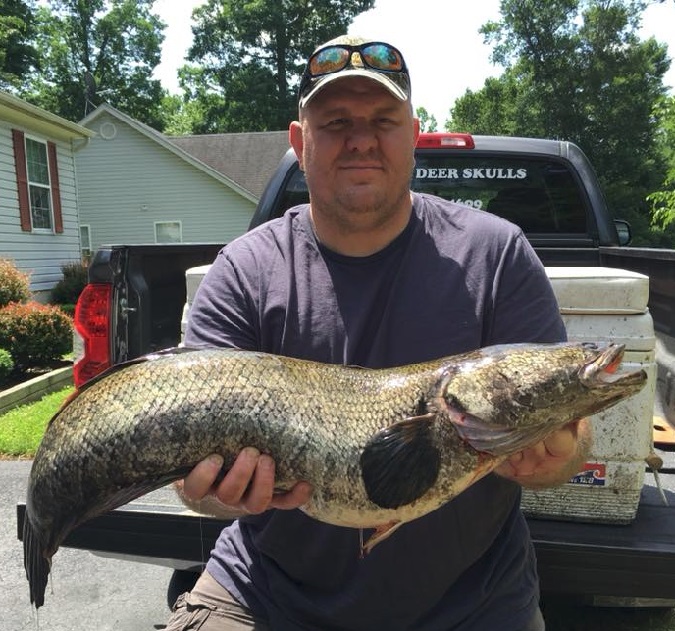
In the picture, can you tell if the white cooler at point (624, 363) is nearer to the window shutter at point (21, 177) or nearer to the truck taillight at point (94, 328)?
the truck taillight at point (94, 328)

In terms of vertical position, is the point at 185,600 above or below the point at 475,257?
below

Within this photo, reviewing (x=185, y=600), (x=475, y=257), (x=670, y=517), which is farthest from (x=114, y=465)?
(x=670, y=517)

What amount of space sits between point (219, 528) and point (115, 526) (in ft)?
1.48

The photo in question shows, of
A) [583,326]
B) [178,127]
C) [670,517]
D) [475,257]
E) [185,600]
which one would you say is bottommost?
[185,600]

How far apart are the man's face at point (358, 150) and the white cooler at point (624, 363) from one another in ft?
2.24

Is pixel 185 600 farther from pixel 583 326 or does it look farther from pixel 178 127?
pixel 178 127

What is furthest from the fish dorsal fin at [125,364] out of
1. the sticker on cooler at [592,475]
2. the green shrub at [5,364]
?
the green shrub at [5,364]

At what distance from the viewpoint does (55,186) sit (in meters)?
16.8

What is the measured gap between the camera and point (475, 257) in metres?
2.24

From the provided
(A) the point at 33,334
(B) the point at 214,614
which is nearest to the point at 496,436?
(B) the point at 214,614

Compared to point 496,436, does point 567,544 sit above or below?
below

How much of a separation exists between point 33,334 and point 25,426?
276 cm

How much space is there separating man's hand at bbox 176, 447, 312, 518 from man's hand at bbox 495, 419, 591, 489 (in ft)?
2.03

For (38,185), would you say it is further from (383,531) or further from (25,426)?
(383,531)
